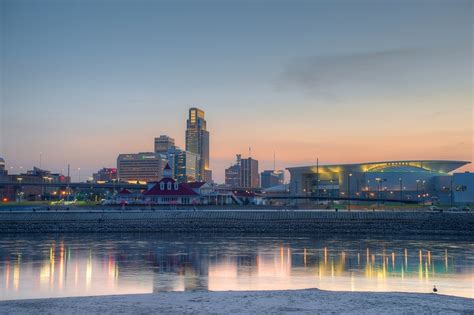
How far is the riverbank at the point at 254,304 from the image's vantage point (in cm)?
2247

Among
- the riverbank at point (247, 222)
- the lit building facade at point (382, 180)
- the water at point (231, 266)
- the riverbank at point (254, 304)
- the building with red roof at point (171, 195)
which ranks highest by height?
the lit building facade at point (382, 180)

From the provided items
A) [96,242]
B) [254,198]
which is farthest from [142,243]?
[254,198]

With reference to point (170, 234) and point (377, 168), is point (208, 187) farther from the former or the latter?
point (377, 168)

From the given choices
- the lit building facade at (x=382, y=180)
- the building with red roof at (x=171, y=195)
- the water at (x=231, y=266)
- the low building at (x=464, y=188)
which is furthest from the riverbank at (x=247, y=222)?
the lit building facade at (x=382, y=180)

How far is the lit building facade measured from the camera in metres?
164

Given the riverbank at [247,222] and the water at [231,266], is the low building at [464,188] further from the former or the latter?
the water at [231,266]

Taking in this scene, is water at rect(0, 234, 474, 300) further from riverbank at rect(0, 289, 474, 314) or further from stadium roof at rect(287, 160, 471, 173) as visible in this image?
stadium roof at rect(287, 160, 471, 173)

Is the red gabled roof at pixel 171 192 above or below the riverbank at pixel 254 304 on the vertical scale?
above

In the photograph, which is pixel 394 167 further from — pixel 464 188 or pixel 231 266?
pixel 231 266

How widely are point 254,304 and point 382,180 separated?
5889 inches

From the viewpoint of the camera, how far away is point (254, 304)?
23891 mm

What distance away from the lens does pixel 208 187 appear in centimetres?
11744

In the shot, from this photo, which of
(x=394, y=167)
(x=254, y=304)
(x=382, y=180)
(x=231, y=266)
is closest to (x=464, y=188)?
(x=382, y=180)

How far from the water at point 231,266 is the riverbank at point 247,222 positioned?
1347 cm
